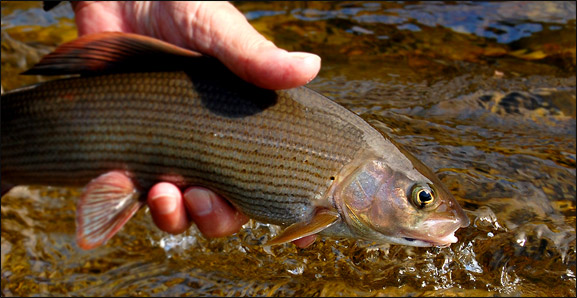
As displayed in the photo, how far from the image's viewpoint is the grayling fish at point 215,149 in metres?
2.70

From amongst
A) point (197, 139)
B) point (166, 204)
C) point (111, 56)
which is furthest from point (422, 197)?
point (111, 56)

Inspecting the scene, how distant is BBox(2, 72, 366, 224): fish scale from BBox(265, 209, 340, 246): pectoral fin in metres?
0.07

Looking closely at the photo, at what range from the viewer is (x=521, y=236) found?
369 centimetres

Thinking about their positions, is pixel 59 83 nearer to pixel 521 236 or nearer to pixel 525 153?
pixel 521 236

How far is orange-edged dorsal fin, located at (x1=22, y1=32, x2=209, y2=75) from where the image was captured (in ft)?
9.41

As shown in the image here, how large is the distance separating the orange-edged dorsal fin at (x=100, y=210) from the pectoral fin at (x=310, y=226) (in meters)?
0.85

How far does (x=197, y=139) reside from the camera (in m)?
2.80

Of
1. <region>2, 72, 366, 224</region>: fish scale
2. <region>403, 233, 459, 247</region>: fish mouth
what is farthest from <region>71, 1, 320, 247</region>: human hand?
<region>403, 233, 459, 247</region>: fish mouth

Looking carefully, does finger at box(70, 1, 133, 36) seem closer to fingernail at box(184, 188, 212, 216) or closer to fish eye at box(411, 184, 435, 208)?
fingernail at box(184, 188, 212, 216)

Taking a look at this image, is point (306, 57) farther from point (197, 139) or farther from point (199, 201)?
point (199, 201)

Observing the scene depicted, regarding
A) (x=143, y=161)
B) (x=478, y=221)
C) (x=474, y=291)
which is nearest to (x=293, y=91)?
(x=143, y=161)

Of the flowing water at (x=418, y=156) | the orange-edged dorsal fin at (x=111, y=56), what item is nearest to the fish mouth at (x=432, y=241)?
the flowing water at (x=418, y=156)

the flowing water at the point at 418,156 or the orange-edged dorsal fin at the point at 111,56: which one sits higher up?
the orange-edged dorsal fin at the point at 111,56

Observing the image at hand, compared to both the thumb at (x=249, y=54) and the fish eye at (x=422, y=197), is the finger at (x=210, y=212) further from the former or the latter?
the fish eye at (x=422, y=197)
